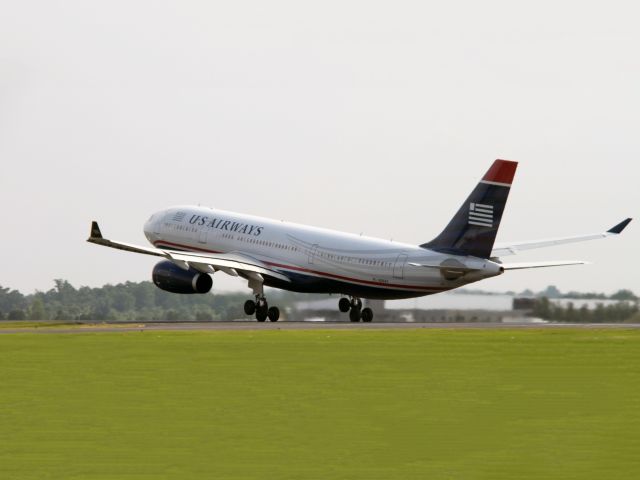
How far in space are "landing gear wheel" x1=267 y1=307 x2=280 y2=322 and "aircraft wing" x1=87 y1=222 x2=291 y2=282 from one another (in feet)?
5.59

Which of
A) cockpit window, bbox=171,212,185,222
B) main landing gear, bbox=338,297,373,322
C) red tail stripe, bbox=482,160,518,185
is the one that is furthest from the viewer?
cockpit window, bbox=171,212,185,222

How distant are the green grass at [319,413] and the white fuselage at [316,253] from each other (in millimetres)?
26585

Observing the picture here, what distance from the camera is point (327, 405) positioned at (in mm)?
25250

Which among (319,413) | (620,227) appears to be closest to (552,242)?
(620,227)

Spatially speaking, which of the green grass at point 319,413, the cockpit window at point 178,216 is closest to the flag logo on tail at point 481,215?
the cockpit window at point 178,216

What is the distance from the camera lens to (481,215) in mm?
66812

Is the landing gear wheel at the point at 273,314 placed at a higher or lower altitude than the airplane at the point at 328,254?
lower

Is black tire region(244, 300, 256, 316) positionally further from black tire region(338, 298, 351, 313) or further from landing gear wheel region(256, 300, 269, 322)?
black tire region(338, 298, 351, 313)

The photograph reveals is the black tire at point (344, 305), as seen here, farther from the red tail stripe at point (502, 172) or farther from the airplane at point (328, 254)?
the red tail stripe at point (502, 172)

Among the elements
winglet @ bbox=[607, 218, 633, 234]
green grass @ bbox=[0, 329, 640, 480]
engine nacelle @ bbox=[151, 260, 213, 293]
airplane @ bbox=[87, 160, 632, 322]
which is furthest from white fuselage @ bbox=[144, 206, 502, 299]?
green grass @ bbox=[0, 329, 640, 480]

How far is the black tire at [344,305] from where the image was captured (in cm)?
7512

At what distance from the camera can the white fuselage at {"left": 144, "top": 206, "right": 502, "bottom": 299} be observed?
68.7 metres

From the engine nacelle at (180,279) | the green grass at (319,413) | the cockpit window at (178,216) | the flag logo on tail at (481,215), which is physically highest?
the cockpit window at (178,216)

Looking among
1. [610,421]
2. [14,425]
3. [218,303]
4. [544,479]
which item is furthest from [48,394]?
[218,303]
